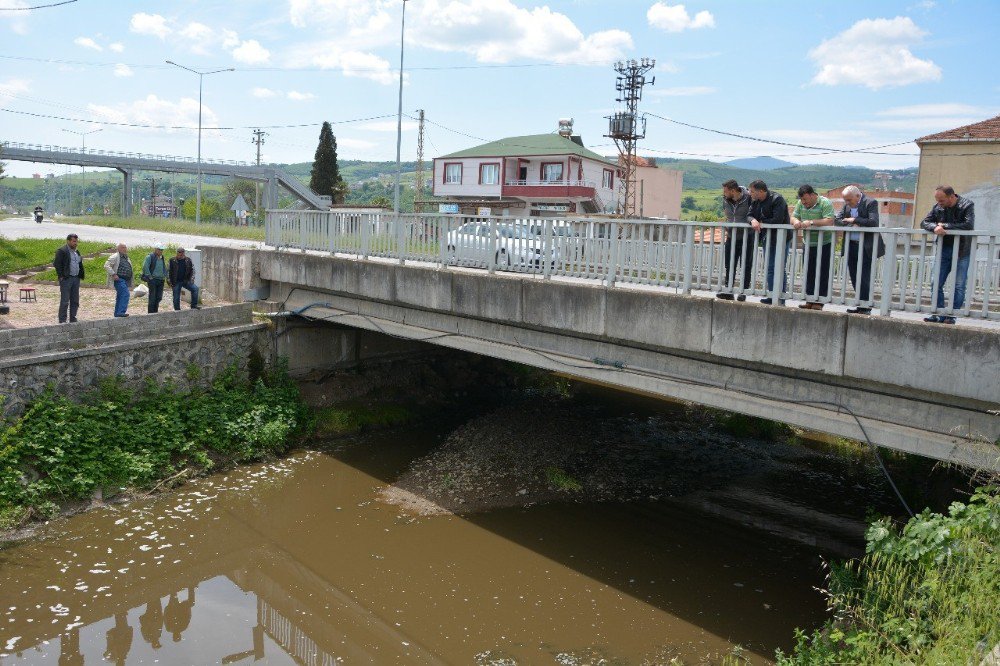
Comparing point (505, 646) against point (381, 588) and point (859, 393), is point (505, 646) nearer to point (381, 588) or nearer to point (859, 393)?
point (381, 588)

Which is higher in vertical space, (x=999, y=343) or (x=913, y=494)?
(x=999, y=343)

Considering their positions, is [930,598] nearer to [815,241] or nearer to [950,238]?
[950,238]

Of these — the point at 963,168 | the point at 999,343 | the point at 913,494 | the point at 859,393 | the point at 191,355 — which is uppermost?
the point at 963,168

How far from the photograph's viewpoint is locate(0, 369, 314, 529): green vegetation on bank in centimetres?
1114

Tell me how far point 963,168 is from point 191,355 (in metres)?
20.3

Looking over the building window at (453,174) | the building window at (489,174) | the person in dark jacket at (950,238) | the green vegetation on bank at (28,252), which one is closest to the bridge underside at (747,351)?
the person in dark jacket at (950,238)

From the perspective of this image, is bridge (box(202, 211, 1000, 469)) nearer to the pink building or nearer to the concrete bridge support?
the pink building

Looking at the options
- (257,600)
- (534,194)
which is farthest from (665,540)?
(534,194)

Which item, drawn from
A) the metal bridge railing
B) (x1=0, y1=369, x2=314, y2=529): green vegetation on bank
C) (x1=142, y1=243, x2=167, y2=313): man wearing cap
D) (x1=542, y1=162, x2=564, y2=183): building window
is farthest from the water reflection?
(x1=542, y1=162, x2=564, y2=183): building window

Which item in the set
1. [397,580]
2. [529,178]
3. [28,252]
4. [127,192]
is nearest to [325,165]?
[127,192]

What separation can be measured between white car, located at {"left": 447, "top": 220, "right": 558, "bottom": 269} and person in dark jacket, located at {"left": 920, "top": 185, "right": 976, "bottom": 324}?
458 centimetres

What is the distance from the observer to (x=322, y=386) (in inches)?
666

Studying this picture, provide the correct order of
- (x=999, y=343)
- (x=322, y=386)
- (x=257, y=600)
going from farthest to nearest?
(x=322, y=386) → (x=257, y=600) → (x=999, y=343)

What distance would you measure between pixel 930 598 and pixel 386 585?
6228 millimetres
